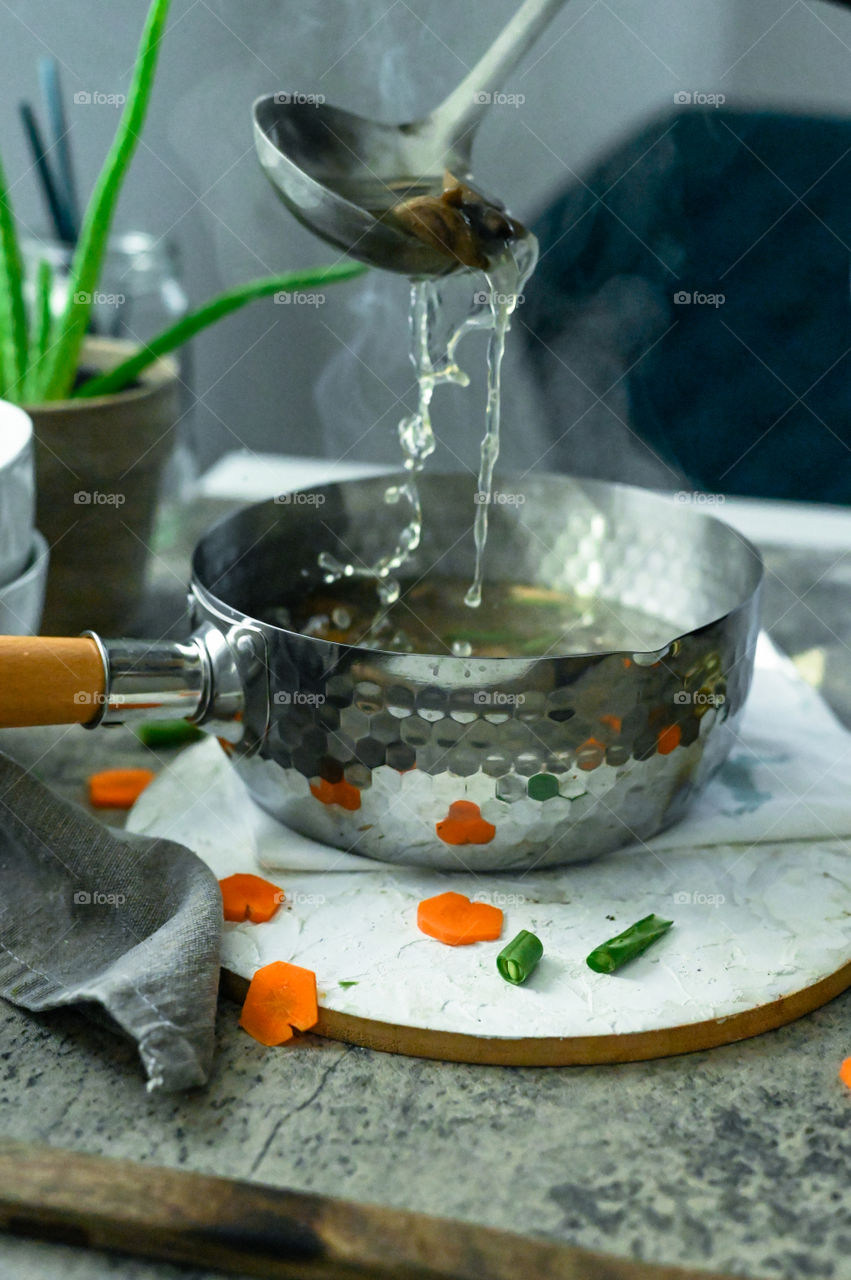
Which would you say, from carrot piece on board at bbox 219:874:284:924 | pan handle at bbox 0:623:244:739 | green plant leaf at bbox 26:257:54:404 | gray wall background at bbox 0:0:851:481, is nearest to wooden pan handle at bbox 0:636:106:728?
pan handle at bbox 0:623:244:739

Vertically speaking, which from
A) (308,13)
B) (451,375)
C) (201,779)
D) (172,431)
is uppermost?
(308,13)

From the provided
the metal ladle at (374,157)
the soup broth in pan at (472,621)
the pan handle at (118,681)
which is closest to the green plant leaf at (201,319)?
the metal ladle at (374,157)

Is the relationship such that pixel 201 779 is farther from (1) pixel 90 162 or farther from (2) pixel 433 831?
(1) pixel 90 162

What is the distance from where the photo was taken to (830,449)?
4.01ft

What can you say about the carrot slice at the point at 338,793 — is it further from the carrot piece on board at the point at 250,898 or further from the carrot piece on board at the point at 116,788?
the carrot piece on board at the point at 116,788

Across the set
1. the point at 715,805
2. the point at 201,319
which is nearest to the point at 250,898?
the point at 715,805

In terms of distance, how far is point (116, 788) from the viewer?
77cm

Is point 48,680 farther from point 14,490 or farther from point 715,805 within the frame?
point 715,805

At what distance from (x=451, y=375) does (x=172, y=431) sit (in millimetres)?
220

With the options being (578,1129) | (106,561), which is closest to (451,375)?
(106,561)

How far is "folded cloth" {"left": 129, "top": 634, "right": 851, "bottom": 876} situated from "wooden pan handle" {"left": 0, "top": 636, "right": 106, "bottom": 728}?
0.40ft

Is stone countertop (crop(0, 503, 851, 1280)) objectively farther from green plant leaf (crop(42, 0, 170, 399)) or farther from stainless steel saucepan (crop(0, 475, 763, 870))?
green plant leaf (crop(42, 0, 170, 399))

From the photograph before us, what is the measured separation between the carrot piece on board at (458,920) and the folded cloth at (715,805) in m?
0.05

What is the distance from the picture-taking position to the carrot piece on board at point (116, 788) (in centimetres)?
77
